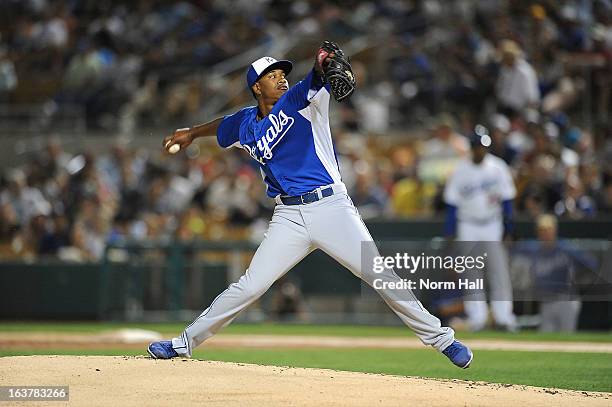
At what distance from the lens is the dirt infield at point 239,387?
6500 mm

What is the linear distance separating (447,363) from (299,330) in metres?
4.60

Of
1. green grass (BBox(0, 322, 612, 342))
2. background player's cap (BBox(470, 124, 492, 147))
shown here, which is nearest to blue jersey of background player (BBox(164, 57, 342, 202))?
green grass (BBox(0, 322, 612, 342))

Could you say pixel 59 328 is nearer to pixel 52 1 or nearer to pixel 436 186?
pixel 436 186

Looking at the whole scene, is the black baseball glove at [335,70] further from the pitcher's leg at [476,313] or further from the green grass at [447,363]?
the pitcher's leg at [476,313]

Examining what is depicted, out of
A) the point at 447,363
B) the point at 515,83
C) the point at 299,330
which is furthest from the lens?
the point at 515,83

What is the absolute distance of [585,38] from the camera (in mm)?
15727

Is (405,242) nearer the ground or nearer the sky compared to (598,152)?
nearer the ground

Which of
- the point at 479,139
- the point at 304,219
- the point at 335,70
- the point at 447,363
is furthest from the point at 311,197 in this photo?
the point at 479,139

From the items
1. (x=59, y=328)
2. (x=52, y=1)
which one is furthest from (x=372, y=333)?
(x=52, y=1)

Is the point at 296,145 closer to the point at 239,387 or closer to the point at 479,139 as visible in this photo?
the point at 239,387

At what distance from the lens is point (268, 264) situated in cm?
744

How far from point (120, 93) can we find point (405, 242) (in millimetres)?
7111

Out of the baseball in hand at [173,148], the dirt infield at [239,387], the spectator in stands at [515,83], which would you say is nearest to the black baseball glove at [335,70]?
the baseball in hand at [173,148]

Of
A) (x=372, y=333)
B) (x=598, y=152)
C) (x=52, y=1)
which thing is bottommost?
(x=372, y=333)
